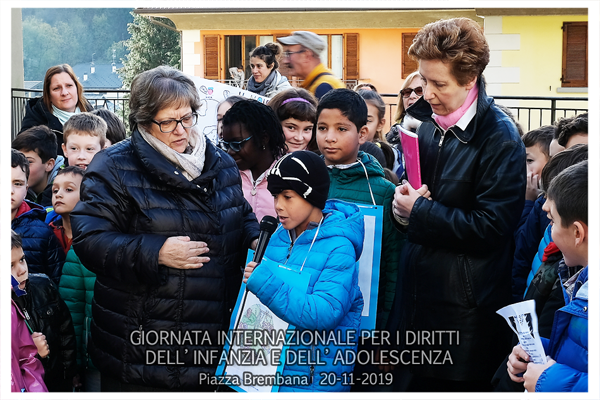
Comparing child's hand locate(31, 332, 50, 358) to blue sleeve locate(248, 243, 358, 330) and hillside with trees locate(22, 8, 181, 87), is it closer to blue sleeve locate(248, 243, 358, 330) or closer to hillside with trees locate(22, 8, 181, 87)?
blue sleeve locate(248, 243, 358, 330)

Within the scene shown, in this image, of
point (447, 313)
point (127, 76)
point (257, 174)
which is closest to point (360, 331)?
point (447, 313)

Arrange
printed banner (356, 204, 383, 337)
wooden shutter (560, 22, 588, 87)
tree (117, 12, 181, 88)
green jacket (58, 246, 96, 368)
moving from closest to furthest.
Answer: printed banner (356, 204, 383, 337) → green jacket (58, 246, 96, 368) → wooden shutter (560, 22, 588, 87) → tree (117, 12, 181, 88)

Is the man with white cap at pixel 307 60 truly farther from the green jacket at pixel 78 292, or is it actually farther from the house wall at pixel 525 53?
the house wall at pixel 525 53

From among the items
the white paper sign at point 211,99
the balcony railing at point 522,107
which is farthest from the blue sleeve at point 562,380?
the balcony railing at point 522,107

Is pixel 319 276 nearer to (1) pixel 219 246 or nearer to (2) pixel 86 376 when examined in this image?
(1) pixel 219 246

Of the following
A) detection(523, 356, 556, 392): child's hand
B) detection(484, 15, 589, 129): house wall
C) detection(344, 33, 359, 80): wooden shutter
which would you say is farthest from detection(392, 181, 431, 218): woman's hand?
detection(344, 33, 359, 80): wooden shutter

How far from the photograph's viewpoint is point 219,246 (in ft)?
9.59

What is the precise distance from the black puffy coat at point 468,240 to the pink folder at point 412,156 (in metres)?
0.06

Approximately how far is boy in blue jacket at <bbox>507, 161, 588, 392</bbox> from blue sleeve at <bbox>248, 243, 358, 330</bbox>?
26.2 inches

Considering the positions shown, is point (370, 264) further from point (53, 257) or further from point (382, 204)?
point (53, 257)

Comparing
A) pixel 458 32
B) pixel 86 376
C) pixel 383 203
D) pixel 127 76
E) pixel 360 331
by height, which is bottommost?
pixel 86 376

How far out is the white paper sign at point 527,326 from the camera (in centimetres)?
214

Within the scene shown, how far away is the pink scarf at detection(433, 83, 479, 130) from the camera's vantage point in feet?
9.16
